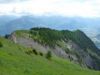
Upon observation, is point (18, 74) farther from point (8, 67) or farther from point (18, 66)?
point (18, 66)

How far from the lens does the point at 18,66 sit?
46.0 m

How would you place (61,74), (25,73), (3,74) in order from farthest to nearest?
(61,74) → (25,73) → (3,74)

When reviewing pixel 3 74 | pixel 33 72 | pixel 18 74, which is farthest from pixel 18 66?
pixel 3 74

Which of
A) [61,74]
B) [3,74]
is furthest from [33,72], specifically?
[3,74]

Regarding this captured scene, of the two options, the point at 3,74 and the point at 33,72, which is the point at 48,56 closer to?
the point at 33,72

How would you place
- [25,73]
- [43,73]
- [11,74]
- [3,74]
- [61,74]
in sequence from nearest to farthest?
[3,74] < [11,74] < [25,73] < [43,73] < [61,74]

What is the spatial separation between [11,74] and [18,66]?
825cm

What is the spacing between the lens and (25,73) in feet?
137

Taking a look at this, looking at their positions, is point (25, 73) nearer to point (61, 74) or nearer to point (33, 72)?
point (33, 72)

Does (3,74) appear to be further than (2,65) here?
No

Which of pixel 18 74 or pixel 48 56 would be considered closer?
pixel 18 74

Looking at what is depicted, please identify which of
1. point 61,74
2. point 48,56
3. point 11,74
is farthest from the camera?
point 48,56

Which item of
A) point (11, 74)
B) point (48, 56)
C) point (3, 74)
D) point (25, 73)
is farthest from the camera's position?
point (48, 56)

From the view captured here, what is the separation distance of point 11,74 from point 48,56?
6037cm
